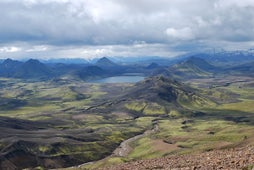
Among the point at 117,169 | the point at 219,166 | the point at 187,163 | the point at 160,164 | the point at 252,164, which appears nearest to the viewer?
the point at 252,164

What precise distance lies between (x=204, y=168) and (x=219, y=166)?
213 centimetres

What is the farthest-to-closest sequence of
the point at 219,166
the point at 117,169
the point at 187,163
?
the point at 117,169
the point at 187,163
the point at 219,166

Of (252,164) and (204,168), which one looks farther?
(204,168)

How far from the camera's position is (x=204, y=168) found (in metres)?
56.6

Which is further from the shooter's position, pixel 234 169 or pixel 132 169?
pixel 132 169

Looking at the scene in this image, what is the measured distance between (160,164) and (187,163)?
25.8ft

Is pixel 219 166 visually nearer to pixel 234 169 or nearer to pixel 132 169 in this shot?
pixel 234 169

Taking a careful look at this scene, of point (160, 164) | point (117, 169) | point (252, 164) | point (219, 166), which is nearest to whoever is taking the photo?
point (252, 164)

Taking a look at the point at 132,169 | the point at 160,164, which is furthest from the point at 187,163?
the point at 132,169

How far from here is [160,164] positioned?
3034 inches

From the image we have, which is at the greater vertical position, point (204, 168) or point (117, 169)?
point (204, 168)

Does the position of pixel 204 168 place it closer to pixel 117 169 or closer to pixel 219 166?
pixel 219 166

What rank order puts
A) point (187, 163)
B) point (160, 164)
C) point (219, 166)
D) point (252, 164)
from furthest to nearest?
point (160, 164) < point (187, 163) < point (219, 166) < point (252, 164)

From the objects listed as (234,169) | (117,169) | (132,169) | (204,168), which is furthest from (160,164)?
(234,169)
